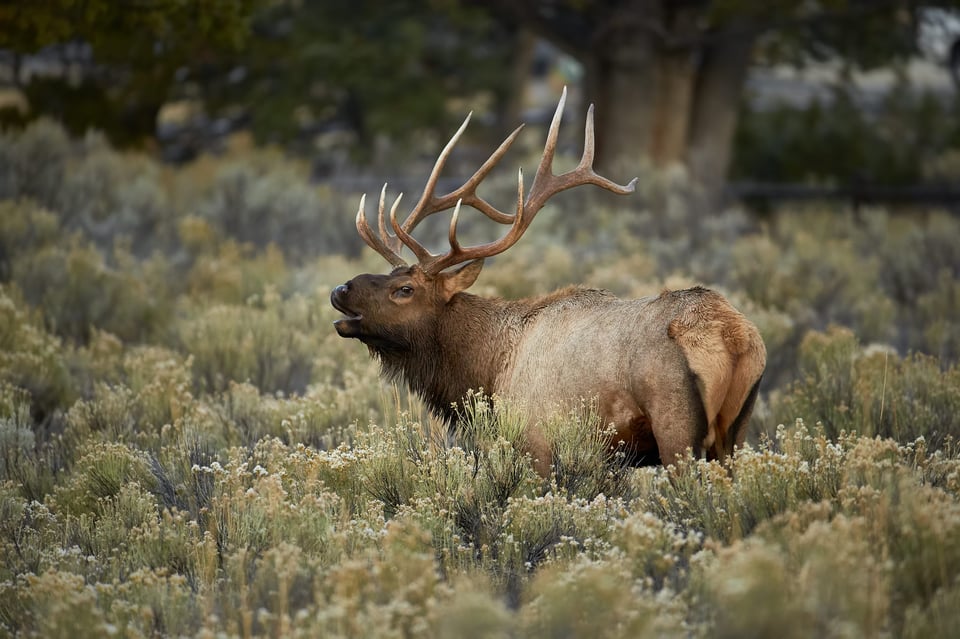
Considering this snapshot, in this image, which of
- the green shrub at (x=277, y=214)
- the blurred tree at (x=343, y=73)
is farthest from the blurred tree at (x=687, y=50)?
the green shrub at (x=277, y=214)

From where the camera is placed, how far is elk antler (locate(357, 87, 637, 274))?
6738mm

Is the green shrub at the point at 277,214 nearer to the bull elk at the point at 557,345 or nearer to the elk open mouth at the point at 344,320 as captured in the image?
the bull elk at the point at 557,345

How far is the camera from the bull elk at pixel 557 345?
567 centimetres

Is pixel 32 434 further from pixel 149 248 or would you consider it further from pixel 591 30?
pixel 591 30

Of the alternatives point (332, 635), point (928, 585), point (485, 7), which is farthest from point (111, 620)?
point (485, 7)

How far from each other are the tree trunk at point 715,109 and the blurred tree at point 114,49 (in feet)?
21.8

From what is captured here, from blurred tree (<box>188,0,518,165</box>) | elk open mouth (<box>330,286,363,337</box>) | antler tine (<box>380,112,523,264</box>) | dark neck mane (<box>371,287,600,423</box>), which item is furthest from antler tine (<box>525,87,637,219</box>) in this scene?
→ blurred tree (<box>188,0,518,165</box>)

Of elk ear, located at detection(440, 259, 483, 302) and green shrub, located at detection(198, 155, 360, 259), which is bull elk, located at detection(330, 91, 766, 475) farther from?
green shrub, located at detection(198, 155, 360, 259)

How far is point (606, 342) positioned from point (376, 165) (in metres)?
15.5

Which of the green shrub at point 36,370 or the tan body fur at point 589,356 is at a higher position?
the tan body fur at point 589,356

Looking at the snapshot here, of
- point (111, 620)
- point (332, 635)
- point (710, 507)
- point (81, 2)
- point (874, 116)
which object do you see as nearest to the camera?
point (332, 635)

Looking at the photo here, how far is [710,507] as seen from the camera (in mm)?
5305

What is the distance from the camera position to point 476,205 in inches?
284

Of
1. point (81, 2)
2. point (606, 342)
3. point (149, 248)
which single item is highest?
point (81, 2)
